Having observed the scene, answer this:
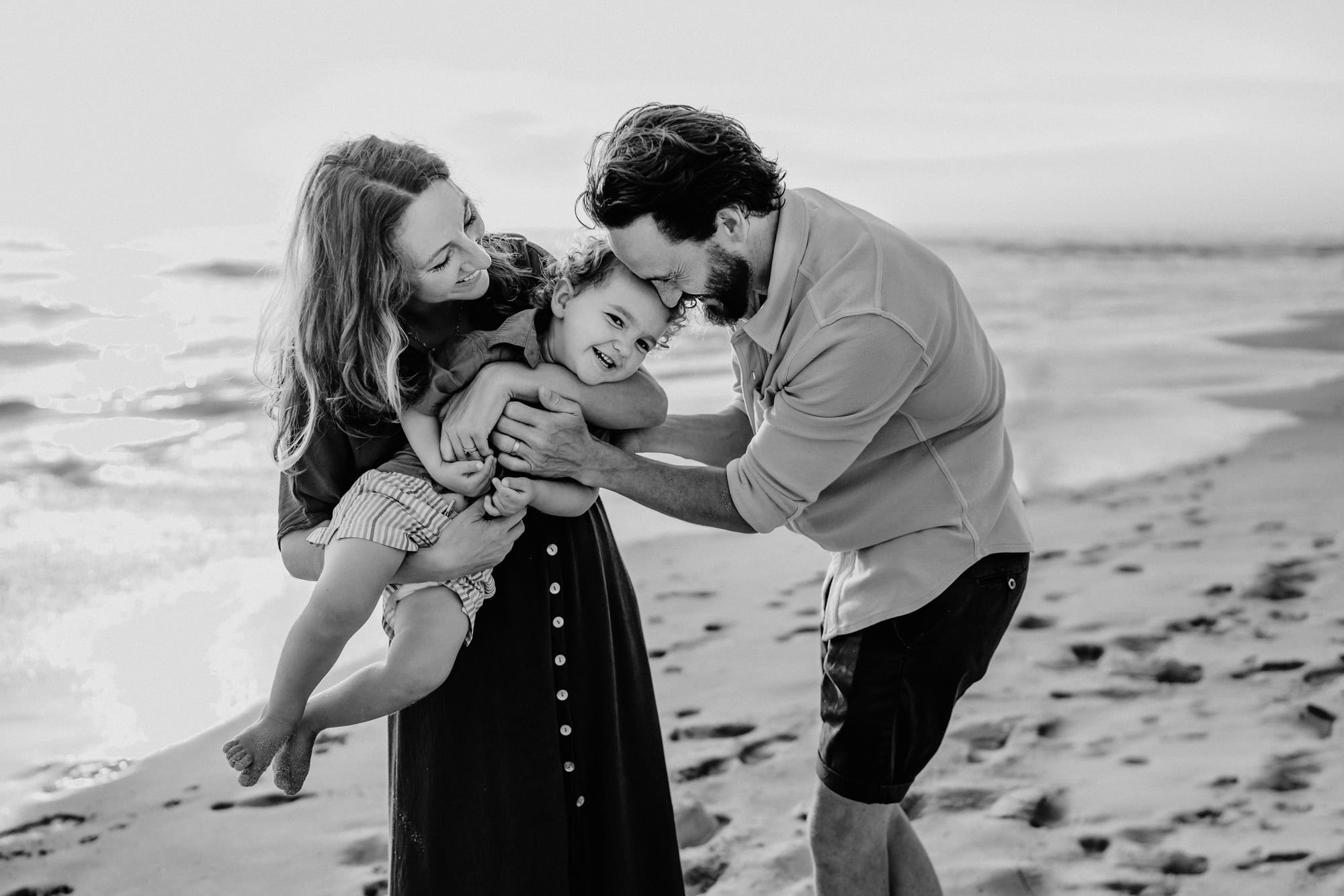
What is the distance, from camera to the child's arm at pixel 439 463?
2307mm

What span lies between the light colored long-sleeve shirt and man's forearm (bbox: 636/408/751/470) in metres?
0.20

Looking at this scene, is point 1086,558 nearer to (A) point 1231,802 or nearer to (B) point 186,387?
(A) point 1231,802

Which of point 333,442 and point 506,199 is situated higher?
point 333,442

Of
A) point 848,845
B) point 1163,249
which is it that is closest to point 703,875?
point 848,845

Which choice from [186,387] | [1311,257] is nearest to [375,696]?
[186,387]

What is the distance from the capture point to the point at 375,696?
7.38ft

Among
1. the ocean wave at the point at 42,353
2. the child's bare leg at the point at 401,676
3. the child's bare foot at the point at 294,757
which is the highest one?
the child's bare leg at the point at 401,676

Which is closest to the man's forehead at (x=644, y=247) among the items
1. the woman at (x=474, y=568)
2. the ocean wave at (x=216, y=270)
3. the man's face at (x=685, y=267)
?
the man's face at (x=685, y=267)

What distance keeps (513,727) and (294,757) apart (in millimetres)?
417

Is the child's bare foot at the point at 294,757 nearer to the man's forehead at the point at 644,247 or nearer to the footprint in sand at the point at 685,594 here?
the man's forehead at the point at 644,247

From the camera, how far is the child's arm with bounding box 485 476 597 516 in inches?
89.6

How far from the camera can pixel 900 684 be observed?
2.50 meters

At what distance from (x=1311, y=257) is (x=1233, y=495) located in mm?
12401

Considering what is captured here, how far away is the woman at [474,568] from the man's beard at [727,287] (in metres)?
0.24
